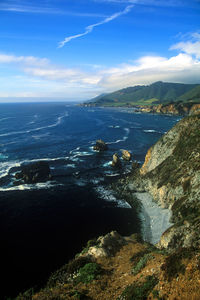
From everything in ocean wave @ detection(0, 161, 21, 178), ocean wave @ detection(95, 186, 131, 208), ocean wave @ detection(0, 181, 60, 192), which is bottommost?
ocean wave @ detection(95, 186, 131, 208)

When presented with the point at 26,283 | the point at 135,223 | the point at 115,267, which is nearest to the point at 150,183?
the point at 135,223

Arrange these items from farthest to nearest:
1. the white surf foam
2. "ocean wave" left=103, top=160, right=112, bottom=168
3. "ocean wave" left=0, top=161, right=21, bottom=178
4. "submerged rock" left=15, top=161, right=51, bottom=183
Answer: "ocean wave" left=103, top=160, right=112, bottom=168, "ocean wave" left=0, top=161, right=21, bottom=178, "submerged rock" left=15, top=161, right=51, bottom=183, the white surf foam

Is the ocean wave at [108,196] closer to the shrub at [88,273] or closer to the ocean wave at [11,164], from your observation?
the shrub at [88,273]

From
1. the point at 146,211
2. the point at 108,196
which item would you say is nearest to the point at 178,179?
the point at 146,211

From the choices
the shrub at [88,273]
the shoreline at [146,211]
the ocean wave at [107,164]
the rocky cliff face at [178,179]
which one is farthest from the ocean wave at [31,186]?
the shrub at [88,273]

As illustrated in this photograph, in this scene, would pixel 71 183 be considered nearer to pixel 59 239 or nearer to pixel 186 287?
pixel 59 239

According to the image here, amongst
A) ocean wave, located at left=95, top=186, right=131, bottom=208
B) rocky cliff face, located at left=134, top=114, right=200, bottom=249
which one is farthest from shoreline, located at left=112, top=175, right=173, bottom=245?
rocky cliff face, located at left=134, top=114, right=200, bottom=249

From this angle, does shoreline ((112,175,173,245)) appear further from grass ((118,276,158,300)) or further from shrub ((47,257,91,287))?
grass ((118,276,158,300))

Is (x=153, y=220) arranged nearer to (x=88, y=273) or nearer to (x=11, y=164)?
(x=88, y=273)
